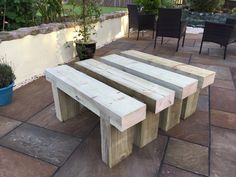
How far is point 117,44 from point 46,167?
3595 mm

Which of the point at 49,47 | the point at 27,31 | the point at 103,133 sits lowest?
the point at 103,133

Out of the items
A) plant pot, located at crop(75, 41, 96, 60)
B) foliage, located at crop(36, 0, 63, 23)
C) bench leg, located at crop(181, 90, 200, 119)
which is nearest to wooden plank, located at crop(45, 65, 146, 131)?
bench leg, located at crop(181, 90, 200, 119)

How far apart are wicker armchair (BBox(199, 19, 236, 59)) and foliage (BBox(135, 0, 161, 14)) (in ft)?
5.91

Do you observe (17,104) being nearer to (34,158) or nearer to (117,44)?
(34,158)

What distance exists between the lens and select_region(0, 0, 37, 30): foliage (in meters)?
2.96

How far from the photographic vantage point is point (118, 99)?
1474 millimetres

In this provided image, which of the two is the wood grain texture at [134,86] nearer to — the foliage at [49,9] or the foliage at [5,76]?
the foliage at [5,76]

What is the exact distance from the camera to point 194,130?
79.7 inches

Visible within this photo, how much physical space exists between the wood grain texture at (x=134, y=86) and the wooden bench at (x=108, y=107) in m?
0.12

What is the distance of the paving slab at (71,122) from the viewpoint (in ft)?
6.50

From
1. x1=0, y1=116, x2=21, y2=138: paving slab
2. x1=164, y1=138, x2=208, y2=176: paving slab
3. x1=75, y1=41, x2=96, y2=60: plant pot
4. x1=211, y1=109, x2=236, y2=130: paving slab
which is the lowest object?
x1=164, y1=138, x2=208, y2=176: paving slab

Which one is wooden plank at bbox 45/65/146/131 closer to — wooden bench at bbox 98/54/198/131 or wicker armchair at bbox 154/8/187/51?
wooden bench at bbox 98/54/198/131

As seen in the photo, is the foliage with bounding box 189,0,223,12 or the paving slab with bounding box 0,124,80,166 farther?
the foliage with bounding box 189,0,223,12

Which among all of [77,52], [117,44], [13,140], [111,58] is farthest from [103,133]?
[117,44]
